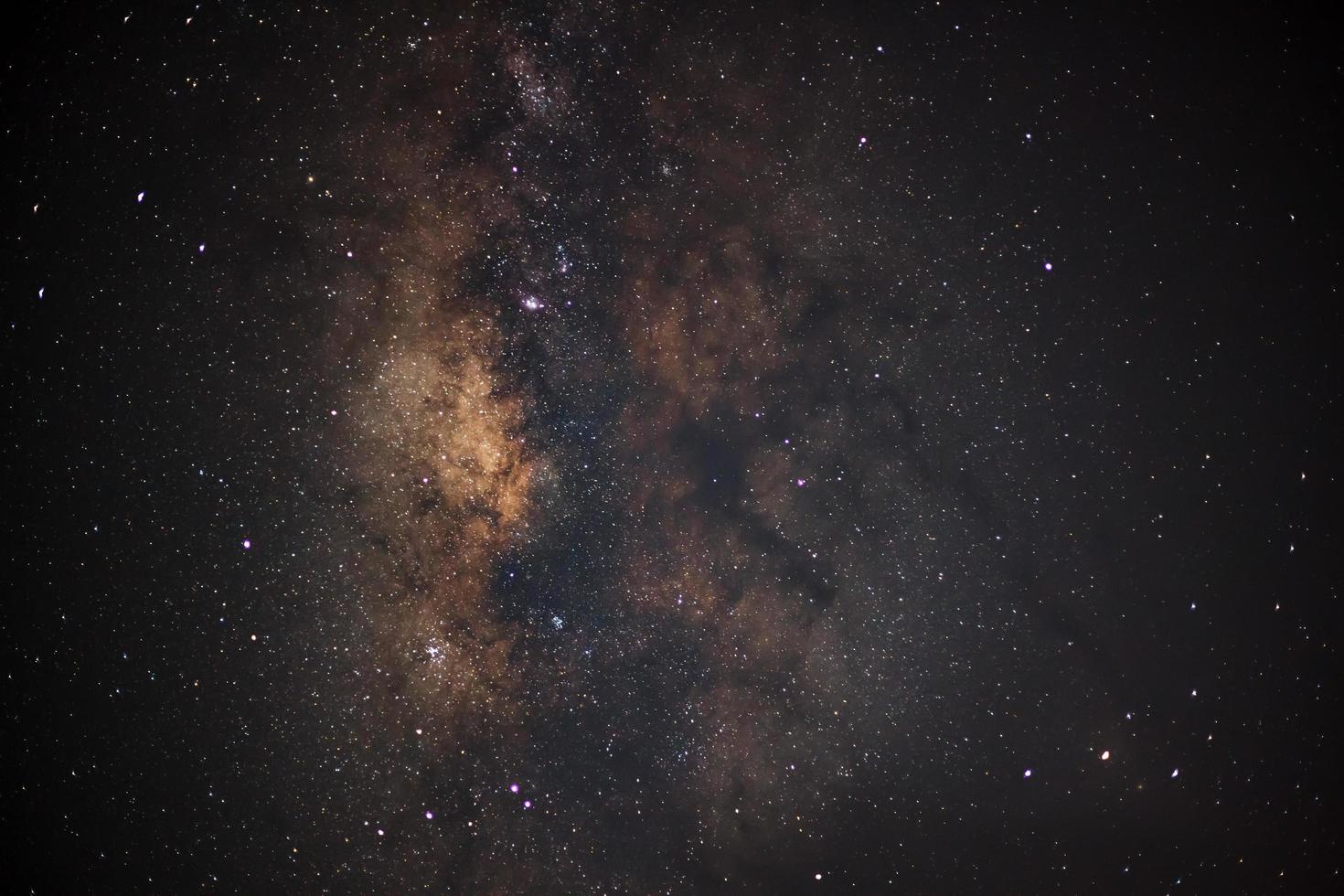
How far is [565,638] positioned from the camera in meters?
1.15

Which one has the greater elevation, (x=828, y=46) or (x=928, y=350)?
(x=828, y=46)

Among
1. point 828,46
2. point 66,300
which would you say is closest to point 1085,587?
point 828,46

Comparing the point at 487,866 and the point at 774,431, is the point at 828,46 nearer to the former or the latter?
the point at 774,431

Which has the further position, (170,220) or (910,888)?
(910,888)

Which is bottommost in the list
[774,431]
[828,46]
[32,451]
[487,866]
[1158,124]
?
[487,866]

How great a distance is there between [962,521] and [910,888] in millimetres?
806

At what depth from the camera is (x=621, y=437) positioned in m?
1.12

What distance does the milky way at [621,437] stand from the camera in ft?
3.55

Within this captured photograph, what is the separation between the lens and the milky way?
1.08m

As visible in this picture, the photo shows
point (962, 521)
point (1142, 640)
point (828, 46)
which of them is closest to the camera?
point (828, 46)

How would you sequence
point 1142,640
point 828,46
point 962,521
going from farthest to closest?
point 1142,640 → point 962,521 → point 828,46

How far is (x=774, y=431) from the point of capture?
1148 mm

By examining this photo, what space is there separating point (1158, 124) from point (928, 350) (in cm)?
74

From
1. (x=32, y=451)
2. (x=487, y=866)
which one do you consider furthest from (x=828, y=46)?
(x=32, y=451)
